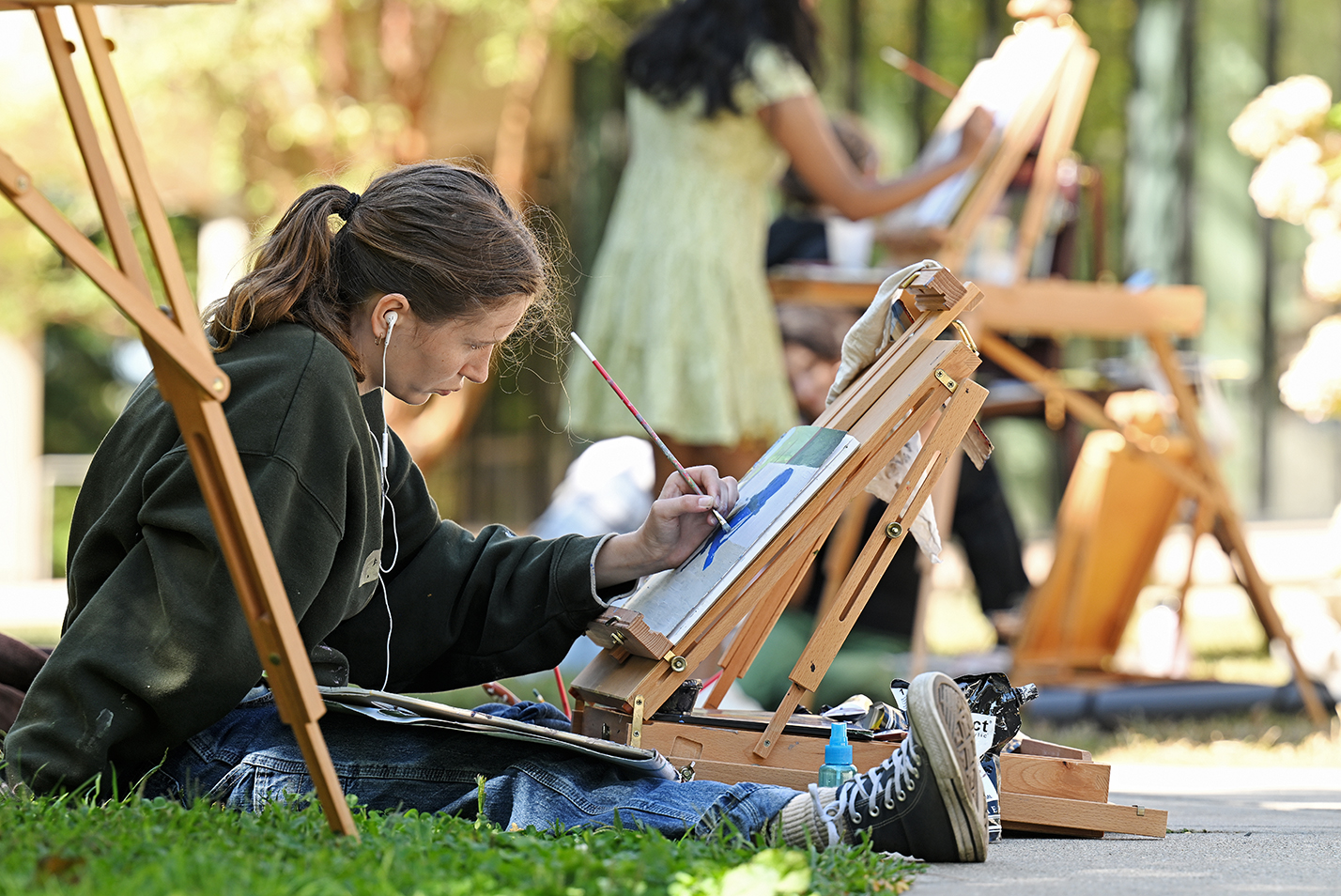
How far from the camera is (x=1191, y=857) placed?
2121 millimetres

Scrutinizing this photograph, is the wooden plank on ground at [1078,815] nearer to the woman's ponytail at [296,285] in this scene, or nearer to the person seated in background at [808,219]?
the woman's ponytail at [296,285]

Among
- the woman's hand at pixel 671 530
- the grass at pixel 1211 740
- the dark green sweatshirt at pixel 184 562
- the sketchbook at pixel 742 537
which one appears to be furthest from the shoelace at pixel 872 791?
the grass at pixel 1211 740

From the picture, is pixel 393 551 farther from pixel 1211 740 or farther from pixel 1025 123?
pixel 1211 740

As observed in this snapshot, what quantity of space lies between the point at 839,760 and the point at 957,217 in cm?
243

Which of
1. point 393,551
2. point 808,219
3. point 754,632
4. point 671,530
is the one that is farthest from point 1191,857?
point 808,219

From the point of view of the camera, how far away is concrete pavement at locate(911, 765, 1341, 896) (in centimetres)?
186

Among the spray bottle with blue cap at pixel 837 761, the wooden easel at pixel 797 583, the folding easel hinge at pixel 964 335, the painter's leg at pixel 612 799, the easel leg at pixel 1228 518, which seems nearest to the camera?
the painter's leg at pixel 612 799

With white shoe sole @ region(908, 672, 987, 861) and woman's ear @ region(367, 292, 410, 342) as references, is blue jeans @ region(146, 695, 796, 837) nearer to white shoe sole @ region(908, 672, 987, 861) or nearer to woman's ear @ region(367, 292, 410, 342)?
white shoe sole @ region(908, 672, 987, 861)

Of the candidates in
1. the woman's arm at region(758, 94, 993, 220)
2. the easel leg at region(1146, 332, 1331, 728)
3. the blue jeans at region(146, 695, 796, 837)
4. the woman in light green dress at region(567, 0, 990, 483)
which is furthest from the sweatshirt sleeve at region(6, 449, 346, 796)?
the easel leg at region(1146, 332, 1331, 728)

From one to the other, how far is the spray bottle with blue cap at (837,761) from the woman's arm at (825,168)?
2108 millimetres

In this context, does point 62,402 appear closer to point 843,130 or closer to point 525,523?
point 525,523

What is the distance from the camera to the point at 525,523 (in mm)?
10125

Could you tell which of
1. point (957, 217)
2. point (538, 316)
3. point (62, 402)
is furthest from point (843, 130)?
point (62, 402)

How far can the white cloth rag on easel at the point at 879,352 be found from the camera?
2447mm
